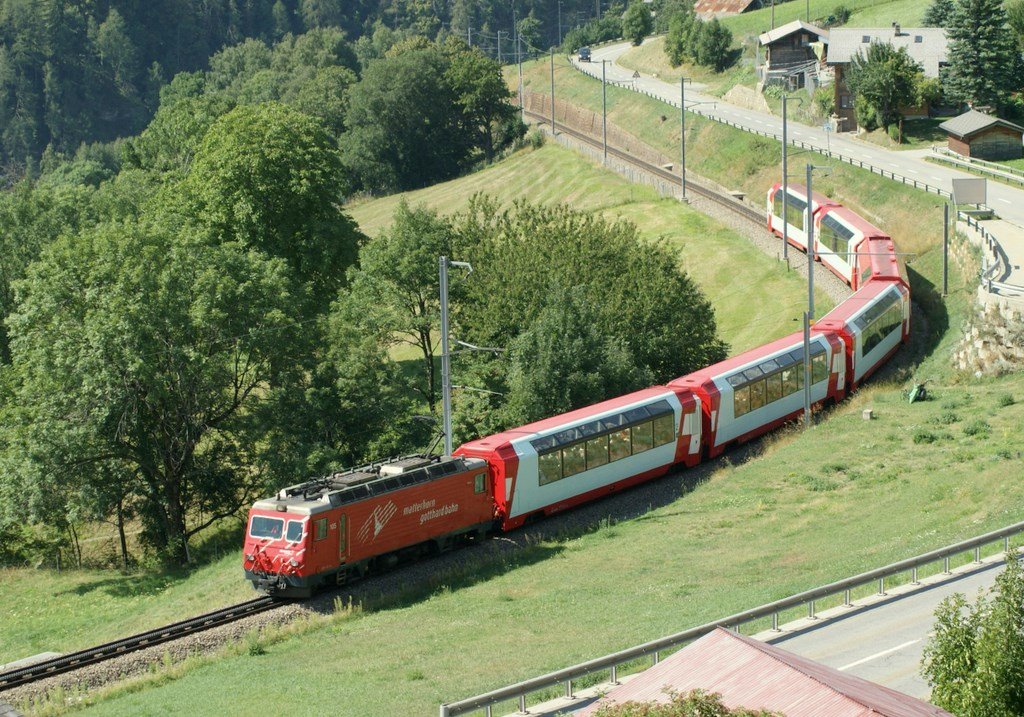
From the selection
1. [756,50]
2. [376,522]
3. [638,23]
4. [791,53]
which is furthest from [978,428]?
[638,23]

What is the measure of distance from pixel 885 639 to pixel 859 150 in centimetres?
7133

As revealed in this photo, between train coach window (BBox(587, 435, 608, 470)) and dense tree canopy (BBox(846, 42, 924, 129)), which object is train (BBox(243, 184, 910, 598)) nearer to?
train coach window (BBox(587, 435, 608, 470))

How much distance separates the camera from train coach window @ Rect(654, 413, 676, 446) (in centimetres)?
4134

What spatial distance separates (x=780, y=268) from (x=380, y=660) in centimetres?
4735

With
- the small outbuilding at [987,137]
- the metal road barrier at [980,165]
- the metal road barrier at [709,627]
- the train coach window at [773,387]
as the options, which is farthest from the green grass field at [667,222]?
the metal road barrier at [709,627]

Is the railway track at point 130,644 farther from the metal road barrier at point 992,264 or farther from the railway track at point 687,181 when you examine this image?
the railway track at point 687,181

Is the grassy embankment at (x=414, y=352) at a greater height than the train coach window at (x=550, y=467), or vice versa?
the train coach window at (x=550, y=467)

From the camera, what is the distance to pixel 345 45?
16688 cm

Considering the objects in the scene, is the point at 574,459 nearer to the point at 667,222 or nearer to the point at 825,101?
the point at 667,222

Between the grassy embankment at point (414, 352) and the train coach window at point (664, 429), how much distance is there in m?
14.5

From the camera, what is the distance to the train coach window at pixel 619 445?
40250 millimetres

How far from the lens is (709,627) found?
21922 mm

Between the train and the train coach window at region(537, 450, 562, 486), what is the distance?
0.04m

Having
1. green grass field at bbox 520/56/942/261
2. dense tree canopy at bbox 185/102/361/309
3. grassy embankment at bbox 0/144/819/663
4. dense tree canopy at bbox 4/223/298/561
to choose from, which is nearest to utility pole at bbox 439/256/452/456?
grassy embankment at bbox 0/144/819/663
